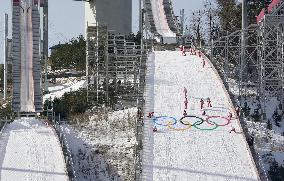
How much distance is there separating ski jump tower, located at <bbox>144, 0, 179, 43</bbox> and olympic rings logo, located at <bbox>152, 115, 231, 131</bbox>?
42.6 ft

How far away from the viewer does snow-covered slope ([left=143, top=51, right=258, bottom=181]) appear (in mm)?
21516

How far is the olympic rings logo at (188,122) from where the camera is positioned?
2445cm

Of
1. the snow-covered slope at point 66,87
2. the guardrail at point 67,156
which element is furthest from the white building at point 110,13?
the guardrail at point 67,156

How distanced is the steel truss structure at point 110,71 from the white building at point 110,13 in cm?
1074


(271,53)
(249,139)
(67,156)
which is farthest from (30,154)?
(271,53)

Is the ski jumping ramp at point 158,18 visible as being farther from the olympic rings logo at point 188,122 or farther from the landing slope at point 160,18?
the olympic rings logo at point 188,122

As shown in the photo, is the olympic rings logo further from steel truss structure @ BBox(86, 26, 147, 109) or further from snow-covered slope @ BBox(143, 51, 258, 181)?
steel truss structure @ BBox(86, 26, 147, 109)

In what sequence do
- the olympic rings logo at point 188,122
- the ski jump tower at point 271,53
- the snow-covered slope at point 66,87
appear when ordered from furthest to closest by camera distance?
the snow-covered slope at point 66,87
the ski jump tower at point 271,53
the olympic rings logo at point 188,122

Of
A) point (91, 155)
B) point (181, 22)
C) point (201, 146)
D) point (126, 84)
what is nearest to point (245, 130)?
point (201, 146)

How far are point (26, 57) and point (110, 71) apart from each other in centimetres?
414

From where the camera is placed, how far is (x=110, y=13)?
47.6 meters

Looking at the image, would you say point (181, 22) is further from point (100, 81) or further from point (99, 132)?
point (99, 132)

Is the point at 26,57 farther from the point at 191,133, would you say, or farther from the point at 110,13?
the point at 110,13

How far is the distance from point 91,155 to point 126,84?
28.8ft
